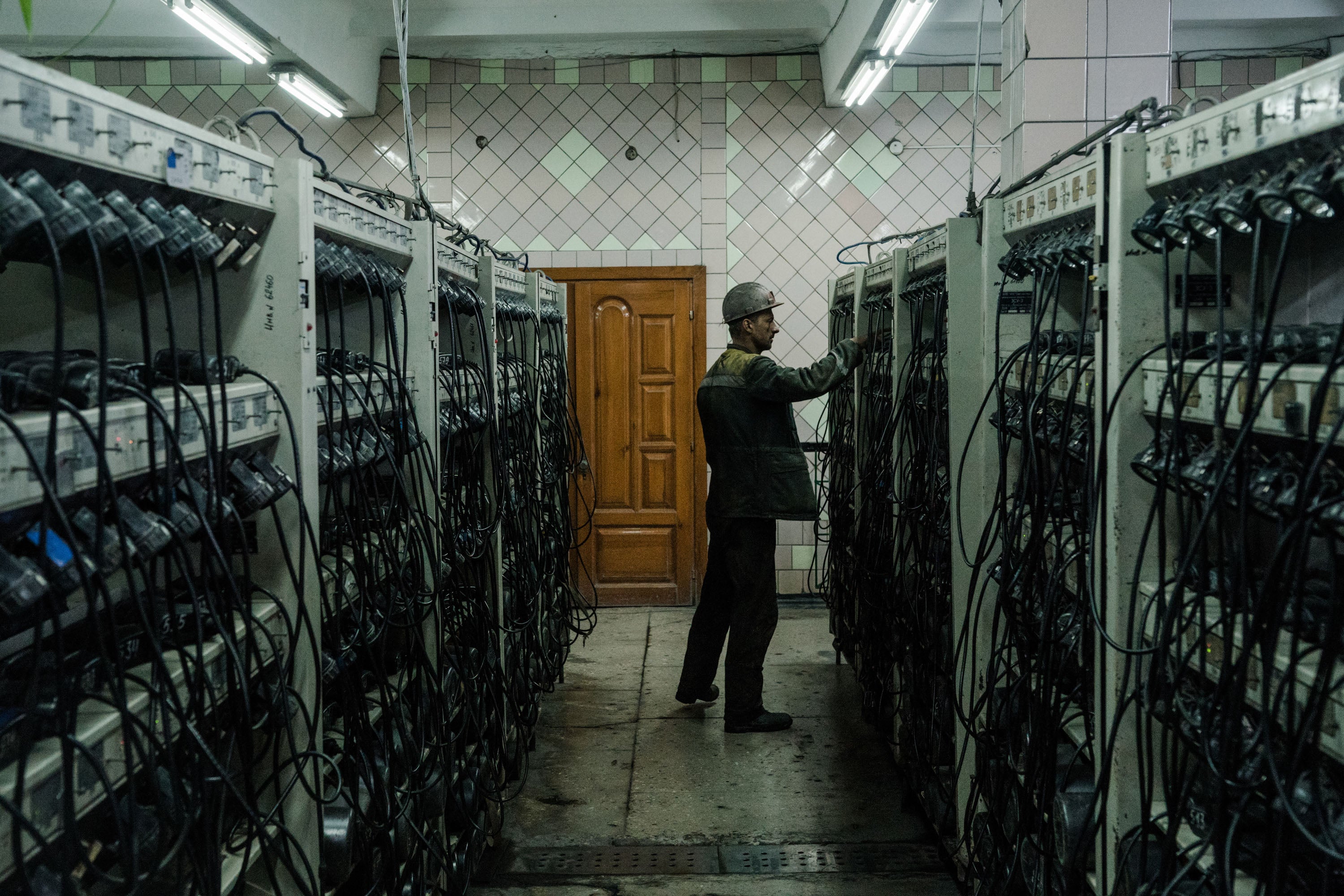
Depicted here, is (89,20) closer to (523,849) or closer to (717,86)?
(717,86)

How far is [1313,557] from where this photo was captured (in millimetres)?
1854

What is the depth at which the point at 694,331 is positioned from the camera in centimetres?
646

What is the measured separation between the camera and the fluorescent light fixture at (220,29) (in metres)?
3.92

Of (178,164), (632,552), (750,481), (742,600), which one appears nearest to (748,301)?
(750,481)

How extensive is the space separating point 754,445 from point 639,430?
2412mm

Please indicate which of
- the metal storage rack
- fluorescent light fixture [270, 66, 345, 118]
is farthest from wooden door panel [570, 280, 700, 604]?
the metal storage rack

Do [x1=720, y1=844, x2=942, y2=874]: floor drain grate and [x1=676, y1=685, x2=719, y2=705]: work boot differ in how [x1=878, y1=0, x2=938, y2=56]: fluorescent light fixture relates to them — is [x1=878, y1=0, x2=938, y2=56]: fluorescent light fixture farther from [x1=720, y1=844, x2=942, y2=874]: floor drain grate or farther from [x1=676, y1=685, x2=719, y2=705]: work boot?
[x1=720, y1=844, x2=942, y2=874]: floor drain grate

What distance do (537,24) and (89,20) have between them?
2.25 metres

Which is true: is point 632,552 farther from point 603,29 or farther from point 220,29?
point 220,29

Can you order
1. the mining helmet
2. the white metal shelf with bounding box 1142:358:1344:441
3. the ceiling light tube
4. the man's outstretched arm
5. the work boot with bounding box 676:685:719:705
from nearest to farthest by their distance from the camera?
the white metal shelf with bounding box 1142:358:1344:441
the man's outstretched arm
the mining helmet
the work boot with bounding box 676:685:719:705
the ceiling light tube

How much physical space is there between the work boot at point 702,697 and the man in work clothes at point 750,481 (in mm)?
267

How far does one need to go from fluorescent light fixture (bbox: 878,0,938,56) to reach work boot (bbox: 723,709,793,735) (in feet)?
9.57

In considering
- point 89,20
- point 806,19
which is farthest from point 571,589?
point 89,20

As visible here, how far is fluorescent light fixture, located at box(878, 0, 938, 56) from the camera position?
4.21 meters
